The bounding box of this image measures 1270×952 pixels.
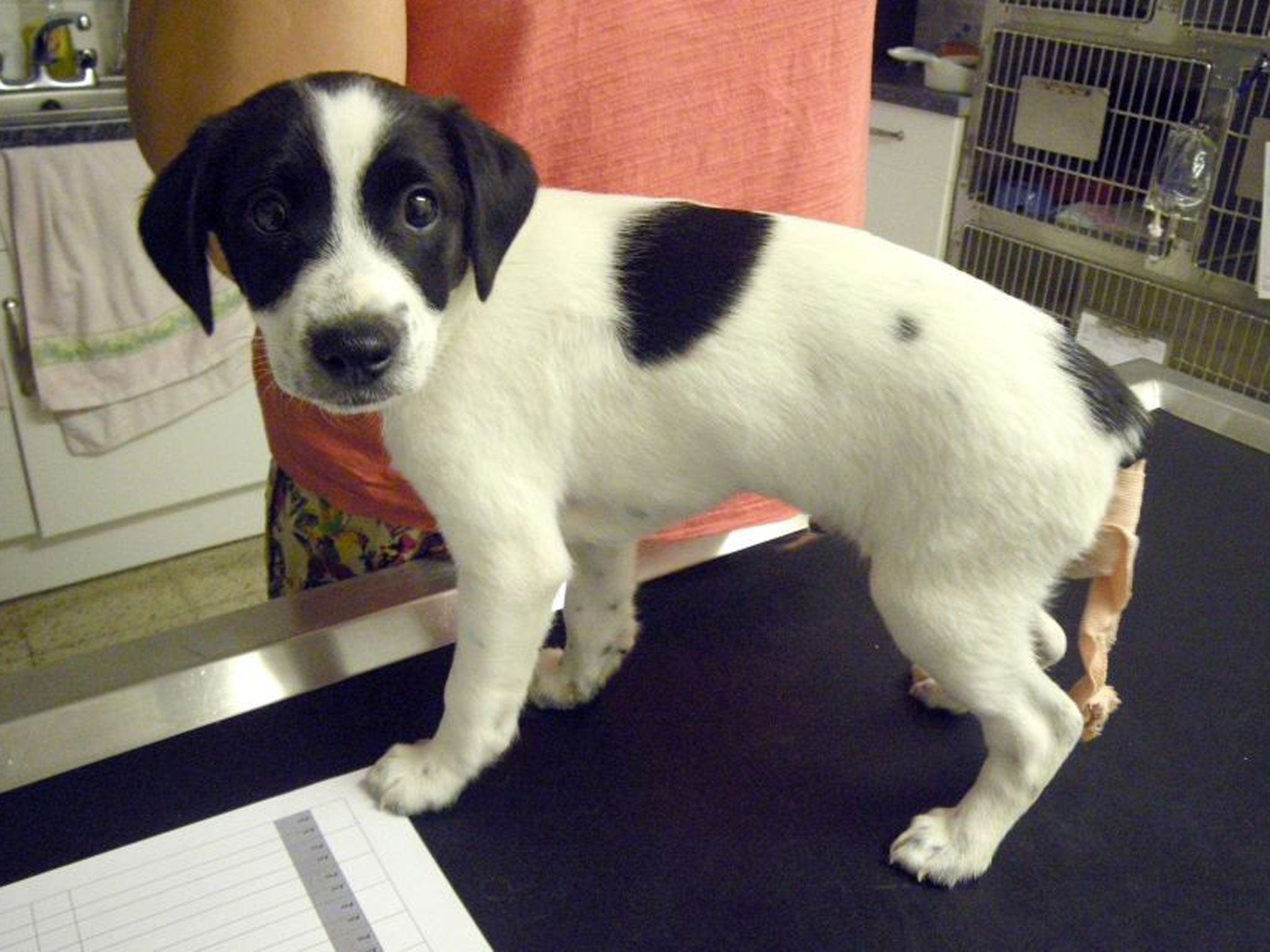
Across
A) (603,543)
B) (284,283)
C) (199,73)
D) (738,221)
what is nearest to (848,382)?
(738,221)

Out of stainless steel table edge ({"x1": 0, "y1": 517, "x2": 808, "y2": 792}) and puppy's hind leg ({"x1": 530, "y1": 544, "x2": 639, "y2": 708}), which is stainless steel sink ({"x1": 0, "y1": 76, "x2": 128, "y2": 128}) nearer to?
stainless steel table edge ({"x1": 0, "y1": 517, "x2": 808, "y2": 792})

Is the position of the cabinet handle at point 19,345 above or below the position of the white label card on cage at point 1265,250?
below

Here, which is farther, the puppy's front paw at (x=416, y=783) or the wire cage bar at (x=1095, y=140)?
the wire cage bar at (x=1095, y=140)

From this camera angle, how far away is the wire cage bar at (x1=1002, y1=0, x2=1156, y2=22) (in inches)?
92.4

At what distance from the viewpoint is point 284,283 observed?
2.38ft

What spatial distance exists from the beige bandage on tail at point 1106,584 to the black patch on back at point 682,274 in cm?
31

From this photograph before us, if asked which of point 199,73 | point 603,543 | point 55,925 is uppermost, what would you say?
point 199,73

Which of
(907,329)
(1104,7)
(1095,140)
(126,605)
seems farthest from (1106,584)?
(126,605)

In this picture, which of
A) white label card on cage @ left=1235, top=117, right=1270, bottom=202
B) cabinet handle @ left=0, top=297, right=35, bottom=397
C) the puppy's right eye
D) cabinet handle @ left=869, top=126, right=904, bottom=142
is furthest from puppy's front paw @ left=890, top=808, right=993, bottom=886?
cabinet handle @ left=869, top=126, right=904, bottom=142

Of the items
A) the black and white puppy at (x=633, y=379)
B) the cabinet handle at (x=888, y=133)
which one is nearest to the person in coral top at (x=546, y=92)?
the black and white puppy at (x=633, y=379)

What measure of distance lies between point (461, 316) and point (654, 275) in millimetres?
140

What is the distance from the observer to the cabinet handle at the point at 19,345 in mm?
2447

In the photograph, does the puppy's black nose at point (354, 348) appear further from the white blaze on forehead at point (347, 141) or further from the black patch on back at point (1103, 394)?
the black patch on back at point (1103, 394)

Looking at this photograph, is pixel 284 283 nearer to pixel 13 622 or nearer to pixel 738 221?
pixel 738 221
